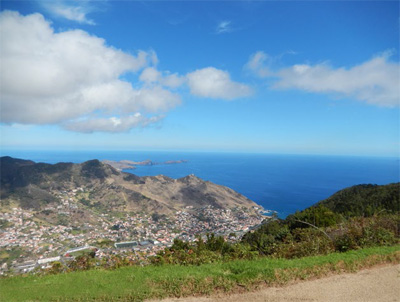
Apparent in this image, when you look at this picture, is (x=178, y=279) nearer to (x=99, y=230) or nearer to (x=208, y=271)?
(x=208, y=271)

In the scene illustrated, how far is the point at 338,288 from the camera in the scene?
4.75 meters

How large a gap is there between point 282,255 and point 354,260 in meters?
1.79

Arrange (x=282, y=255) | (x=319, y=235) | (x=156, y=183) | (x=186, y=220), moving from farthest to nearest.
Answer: (x=156, y=183) → (x=186, y=220) → (x=319, y=235) → (x=282, y=255)

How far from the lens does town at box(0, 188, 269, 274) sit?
27375 mm

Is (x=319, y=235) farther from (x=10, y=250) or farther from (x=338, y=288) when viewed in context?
(x=10, y=250)

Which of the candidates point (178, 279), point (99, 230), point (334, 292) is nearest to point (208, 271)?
→ point (178, 279)

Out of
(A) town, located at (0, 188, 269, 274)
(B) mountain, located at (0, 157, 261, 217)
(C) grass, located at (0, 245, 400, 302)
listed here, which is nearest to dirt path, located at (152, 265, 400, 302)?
(C) grass, located at (0, 245, 400, 302)

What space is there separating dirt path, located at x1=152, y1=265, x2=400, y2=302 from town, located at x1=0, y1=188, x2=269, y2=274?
61.4ft

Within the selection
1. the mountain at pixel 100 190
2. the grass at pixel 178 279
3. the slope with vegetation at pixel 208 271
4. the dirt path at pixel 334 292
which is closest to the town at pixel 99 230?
the mountain at pixel 100 190

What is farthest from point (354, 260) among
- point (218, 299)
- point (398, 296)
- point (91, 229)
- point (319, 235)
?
point (91, 229)

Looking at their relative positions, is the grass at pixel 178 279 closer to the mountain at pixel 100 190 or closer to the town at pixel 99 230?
the town at pixel 99 230

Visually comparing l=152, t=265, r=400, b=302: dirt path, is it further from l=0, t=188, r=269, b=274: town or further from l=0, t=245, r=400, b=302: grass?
l=0, t=188, r=269, b=274: town

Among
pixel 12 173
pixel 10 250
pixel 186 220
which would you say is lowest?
pixel 186 220

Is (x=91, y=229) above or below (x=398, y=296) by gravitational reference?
below
